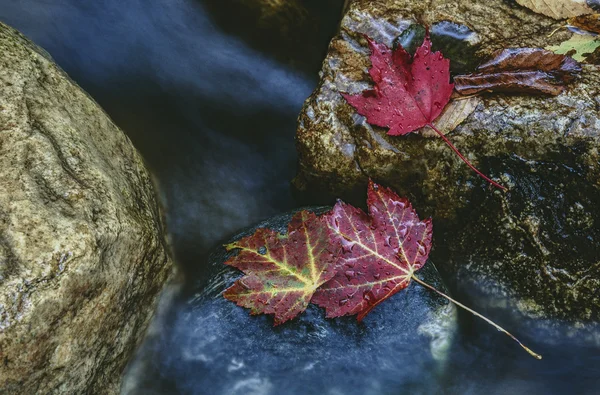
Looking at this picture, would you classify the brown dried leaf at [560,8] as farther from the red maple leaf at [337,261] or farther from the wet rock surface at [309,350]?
the wet rock surface at [309,350]

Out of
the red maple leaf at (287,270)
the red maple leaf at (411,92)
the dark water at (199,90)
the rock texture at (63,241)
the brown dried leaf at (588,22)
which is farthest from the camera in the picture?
the dark water at (199,90)

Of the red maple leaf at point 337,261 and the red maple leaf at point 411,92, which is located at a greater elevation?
the red maple leaf at point 411,92

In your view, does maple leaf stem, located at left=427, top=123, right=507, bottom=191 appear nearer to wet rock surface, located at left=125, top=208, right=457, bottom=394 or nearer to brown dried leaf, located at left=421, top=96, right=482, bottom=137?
brown dried leaf, located at left=421, top=96, right=482, bottom=137

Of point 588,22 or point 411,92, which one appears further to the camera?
point 588,22

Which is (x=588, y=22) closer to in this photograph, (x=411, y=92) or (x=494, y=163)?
(x=494, y=163)

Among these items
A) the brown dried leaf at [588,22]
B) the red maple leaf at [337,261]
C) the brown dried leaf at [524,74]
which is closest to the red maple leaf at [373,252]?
the red maple leaf at [337,261]

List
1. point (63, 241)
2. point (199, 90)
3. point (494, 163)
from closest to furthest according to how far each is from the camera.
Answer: point (63, 241), point (494, 163), point (199, 90)

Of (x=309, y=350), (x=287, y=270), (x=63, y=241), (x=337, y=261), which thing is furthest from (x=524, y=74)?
(x=63, y=241)
